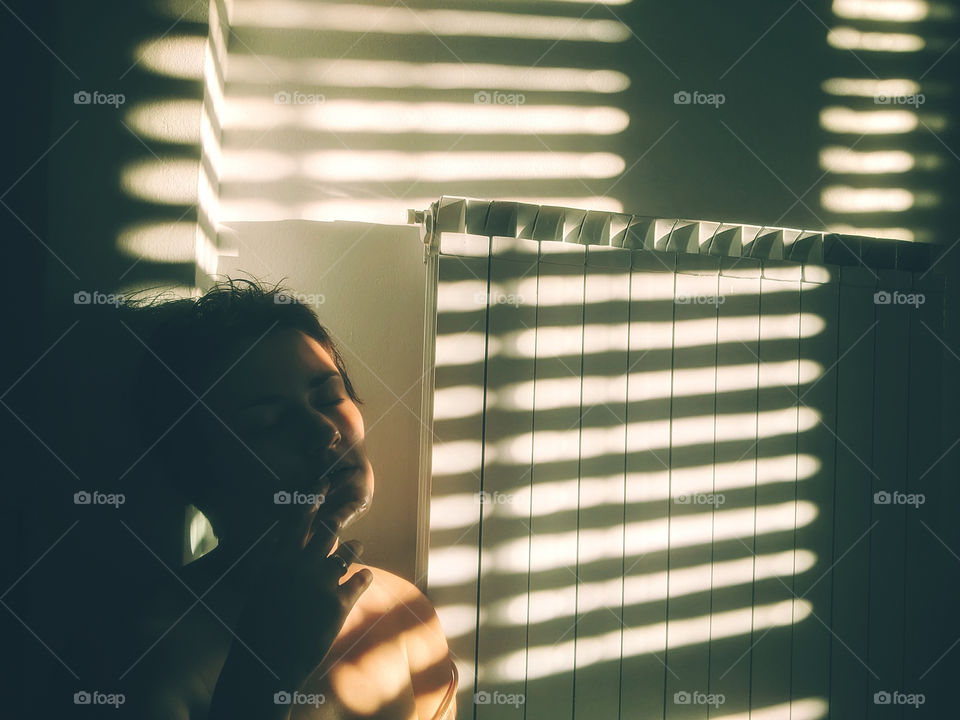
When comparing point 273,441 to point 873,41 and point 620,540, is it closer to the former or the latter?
point 620,540

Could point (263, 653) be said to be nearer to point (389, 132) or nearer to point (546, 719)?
point (546, 719)

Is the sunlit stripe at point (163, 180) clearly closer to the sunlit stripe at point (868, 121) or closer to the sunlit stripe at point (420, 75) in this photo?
the sunlit stripe at point (420, 75)

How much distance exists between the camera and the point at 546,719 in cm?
93

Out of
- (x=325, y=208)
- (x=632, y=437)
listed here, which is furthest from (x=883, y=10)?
(x=325, y=208)

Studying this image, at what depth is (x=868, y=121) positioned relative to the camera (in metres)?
1.29

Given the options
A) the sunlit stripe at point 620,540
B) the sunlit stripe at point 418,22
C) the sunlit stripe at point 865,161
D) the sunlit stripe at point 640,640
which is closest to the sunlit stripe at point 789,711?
the sunlit stripe at point 640,640

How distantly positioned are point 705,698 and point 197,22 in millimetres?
1337

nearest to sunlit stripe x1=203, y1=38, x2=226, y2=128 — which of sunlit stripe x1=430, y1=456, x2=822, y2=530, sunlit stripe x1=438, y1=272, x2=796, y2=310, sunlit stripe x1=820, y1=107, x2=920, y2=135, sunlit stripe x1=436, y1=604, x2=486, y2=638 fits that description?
sunlit stripe x1=438, y1=272, x2=796, y2=310

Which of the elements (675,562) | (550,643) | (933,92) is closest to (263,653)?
(550,643)

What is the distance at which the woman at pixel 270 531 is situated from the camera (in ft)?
2.14

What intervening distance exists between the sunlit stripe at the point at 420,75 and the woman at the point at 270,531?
0.47 meters

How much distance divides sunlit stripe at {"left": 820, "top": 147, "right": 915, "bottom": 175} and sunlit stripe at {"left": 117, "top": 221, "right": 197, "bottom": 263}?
1.24m

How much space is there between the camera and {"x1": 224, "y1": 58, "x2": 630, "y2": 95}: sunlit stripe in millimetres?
1076

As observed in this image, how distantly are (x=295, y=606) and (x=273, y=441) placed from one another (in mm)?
207
